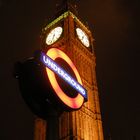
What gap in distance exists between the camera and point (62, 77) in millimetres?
10203

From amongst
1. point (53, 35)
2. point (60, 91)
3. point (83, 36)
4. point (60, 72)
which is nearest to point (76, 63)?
point (83, 36)

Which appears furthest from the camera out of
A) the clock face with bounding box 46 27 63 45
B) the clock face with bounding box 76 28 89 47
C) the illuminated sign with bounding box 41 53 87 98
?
the clock face with bounding box 76 28 89 47

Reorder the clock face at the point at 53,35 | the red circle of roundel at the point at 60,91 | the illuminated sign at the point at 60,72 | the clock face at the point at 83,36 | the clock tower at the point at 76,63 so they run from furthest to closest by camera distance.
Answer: the clock face at the point at 83,36 → the clock face at the point at 53,35 → the clock tower at the point at 76,63 → the illuminated sign at the point at 60,72 → the red circle of roundel at the point at 60,91

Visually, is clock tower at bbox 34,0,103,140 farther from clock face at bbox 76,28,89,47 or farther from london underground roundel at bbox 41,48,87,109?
london underground roundel at bbox 41,48,87,109

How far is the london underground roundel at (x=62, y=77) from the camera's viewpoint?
950cm

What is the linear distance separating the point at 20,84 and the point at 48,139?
1799mm

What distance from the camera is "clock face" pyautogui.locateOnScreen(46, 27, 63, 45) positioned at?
43438 millimetres

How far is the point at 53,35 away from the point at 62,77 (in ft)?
115

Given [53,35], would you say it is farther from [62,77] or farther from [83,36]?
[62,77]

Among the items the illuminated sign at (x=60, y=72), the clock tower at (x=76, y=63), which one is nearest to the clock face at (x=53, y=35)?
the clock tower at (x=76, y=63)

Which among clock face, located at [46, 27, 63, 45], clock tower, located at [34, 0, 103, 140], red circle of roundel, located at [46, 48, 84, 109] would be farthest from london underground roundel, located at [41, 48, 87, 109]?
clock face, located at [46, 27, 63, 45]

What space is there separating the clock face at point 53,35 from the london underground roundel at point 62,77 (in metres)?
32.2

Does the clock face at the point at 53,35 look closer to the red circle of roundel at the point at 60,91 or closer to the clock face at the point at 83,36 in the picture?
the clock face at the point at 83,36

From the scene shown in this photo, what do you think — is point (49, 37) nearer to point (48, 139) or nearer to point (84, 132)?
point (84, 132)
